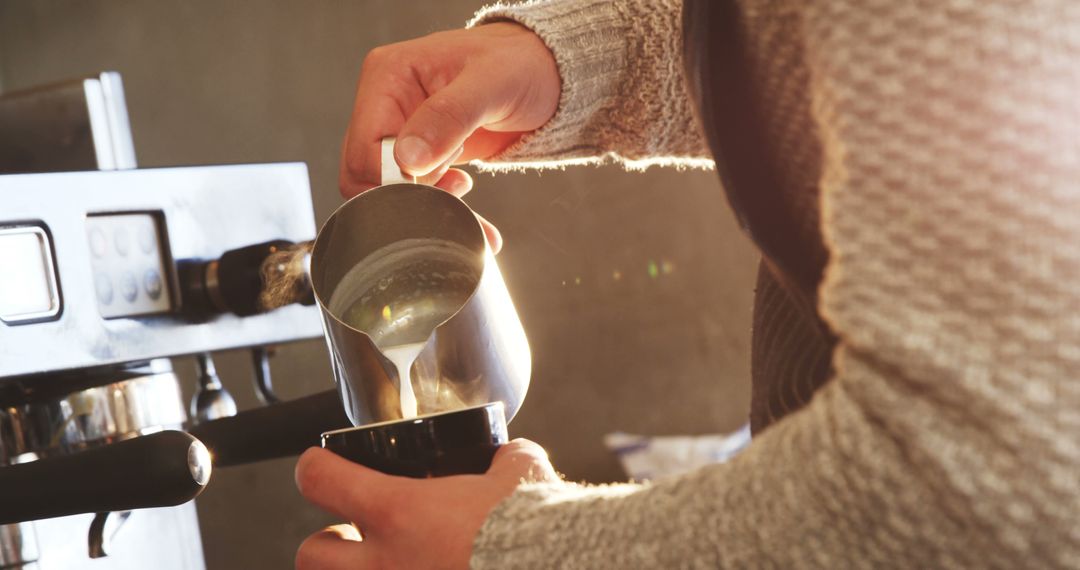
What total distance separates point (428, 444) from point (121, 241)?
258mm

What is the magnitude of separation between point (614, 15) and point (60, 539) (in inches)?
17.1

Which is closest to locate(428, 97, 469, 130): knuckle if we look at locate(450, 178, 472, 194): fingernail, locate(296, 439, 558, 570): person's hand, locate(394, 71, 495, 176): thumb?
locate(394, 71, 495, 176): thumb

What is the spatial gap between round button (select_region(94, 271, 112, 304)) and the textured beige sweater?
1.16ft

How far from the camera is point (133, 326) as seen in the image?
1.77 feet

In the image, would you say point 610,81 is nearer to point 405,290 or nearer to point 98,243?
point 405,290

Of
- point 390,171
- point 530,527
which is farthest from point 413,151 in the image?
point 530,527

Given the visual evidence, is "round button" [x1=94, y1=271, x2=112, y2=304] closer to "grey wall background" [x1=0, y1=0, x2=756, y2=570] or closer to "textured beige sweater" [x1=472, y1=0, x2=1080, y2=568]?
"textured beige sweater" [x1=472, y1=0, x2=1080, y2=568]

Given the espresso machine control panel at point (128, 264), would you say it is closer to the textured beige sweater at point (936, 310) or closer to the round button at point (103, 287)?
the round button at point (103, 287)

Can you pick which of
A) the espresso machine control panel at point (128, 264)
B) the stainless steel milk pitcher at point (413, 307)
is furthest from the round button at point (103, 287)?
the stainless steel milk pitcher at point (413, 307)

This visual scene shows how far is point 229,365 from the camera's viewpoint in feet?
5.27

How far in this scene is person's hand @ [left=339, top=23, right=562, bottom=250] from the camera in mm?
562

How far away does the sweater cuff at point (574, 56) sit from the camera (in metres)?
0.61

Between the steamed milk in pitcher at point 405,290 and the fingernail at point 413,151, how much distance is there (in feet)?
0.14

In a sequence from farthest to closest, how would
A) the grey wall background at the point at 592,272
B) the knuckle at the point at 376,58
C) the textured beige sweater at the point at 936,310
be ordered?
the grey wall background at the point at 592,272, the knuckle at the point at 376,58, the textured beige sweater at the point at 936,310
